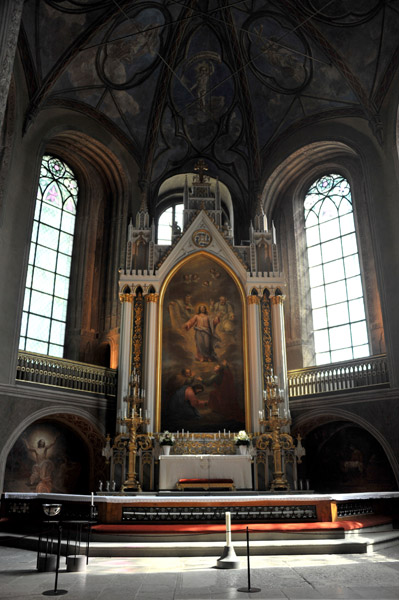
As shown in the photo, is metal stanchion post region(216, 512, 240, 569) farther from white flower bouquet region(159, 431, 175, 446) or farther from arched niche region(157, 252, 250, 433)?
arched niche region(157, 252, 250, 433)

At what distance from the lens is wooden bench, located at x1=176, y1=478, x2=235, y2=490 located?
13.0m

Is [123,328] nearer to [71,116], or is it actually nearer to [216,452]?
[216,452]

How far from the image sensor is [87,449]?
15562 mm

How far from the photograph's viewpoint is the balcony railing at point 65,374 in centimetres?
1388

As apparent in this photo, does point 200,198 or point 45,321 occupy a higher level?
point 200,198

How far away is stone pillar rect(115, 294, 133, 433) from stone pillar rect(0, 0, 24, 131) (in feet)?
24.8

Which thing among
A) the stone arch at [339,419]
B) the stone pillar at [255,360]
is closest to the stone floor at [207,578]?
the stone arch at [339,419]

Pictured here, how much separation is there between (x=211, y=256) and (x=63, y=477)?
8045mm

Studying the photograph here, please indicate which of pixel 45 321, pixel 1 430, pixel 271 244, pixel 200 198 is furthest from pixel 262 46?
pixel 1 430

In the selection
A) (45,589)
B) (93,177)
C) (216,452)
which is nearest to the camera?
(45,589)

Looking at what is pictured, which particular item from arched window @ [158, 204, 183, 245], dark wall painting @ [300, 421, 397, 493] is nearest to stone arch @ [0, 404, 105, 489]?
dark wall painting @ [300, 421, 397, 493]

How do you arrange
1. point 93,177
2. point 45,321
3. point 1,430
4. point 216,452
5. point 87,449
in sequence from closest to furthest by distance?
1. point 1,430
2. point 216,452
3. point 87,449
4. point 45,321
5. point 93,177

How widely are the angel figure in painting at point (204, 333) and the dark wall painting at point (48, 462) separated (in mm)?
4573

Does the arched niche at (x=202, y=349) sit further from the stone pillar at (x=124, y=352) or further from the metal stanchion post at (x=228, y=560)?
the metal stanchion post at (x=228, y=560)
